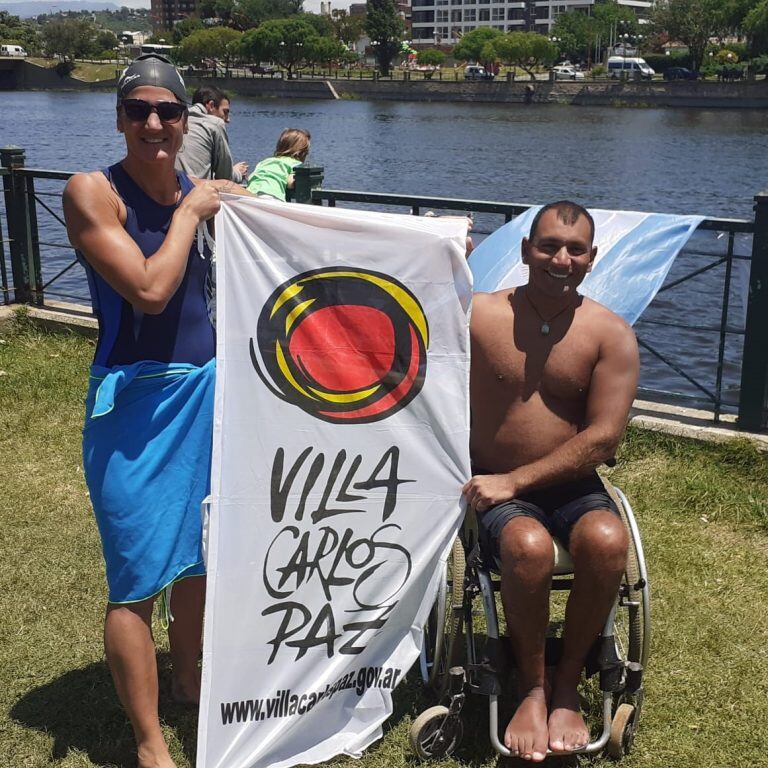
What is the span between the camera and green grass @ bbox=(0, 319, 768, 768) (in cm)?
304

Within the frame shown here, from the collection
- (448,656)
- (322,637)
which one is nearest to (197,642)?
(322,637)

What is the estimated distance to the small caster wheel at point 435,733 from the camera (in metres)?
2.88

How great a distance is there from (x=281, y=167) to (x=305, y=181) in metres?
0.55

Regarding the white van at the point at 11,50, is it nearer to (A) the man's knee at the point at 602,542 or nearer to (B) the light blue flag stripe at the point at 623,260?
(B) the light blue flag stripe at the point at 623,260

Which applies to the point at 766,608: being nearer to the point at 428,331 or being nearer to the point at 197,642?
the point at 428,331

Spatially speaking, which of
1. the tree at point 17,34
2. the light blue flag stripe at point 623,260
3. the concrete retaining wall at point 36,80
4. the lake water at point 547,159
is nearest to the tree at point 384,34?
the concrete retaining wall at point 36,80

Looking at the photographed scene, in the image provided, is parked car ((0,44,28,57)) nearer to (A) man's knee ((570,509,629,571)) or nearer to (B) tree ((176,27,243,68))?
(B) tree ((176,27,243,68))

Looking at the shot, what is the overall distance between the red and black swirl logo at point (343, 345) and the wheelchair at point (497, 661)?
1.64 feet

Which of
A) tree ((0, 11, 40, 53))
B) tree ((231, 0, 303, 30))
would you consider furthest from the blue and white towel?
tree ((231, 0, 303, 30))

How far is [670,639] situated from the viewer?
3592 millimetres

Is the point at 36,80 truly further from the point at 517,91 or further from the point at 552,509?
the point at 552,509

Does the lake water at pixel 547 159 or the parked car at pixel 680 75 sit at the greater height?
the parked car at pixel 680 75

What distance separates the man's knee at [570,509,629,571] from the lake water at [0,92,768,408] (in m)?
2.96

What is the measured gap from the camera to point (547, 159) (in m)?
40.6
